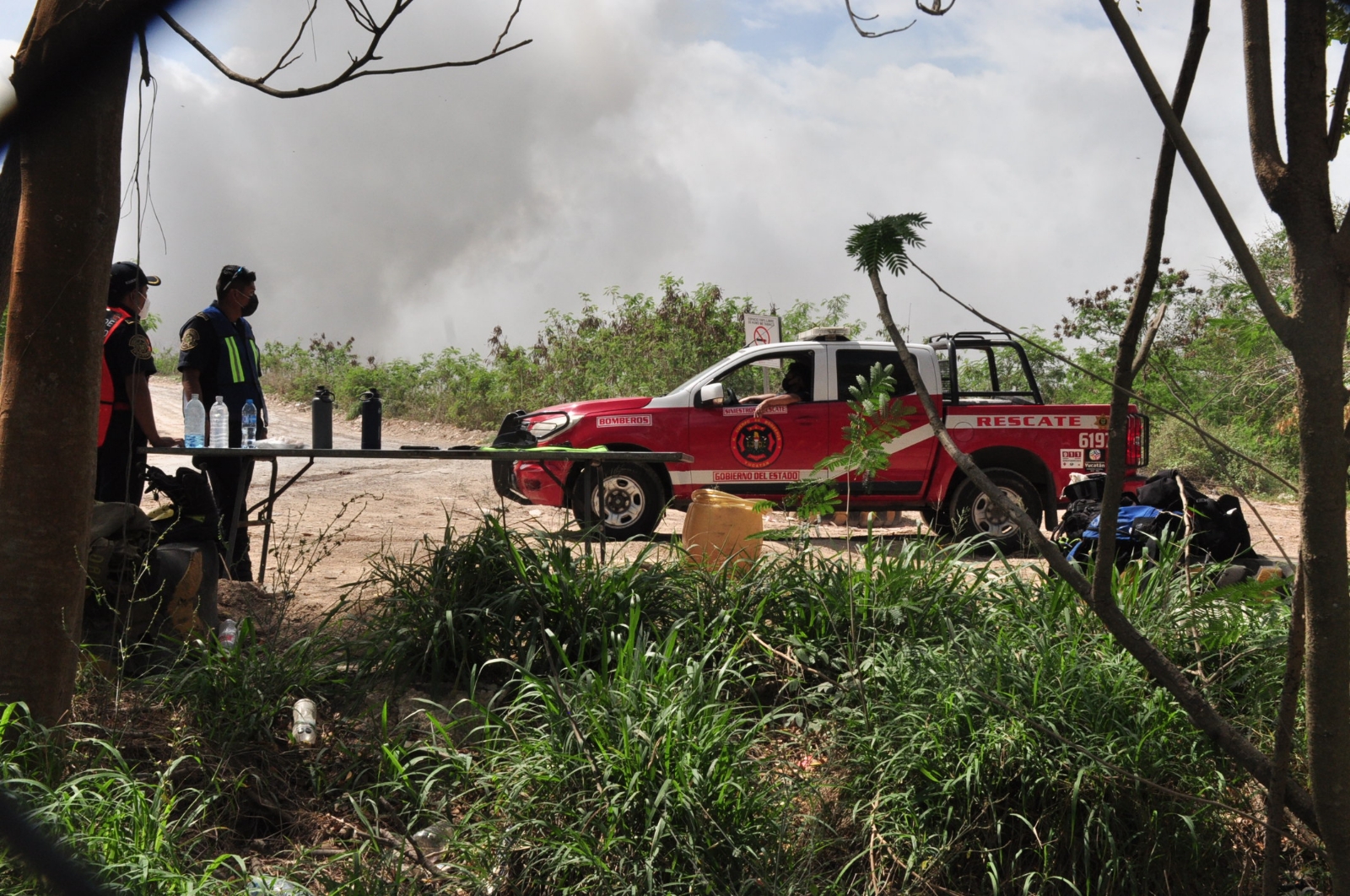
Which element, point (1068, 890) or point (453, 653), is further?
point (453, 653)

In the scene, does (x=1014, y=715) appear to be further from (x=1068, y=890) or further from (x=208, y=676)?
(x=208, y=676)

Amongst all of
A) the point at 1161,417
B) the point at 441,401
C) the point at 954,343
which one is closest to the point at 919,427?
the point at 954,343

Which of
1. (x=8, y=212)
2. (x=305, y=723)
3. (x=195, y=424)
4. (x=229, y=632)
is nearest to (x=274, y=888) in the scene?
(x=305, y=723)

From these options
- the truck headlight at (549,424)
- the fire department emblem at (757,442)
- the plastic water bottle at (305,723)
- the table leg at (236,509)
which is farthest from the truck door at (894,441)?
the plastic water bottle at (305,723)

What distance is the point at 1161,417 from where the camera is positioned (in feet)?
58.1

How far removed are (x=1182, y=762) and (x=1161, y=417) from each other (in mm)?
15822

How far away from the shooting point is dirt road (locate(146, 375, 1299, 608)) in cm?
641

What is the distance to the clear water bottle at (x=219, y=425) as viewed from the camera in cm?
594

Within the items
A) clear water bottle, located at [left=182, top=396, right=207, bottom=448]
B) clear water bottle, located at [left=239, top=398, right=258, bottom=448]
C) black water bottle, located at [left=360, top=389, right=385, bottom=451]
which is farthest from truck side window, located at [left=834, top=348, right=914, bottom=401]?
clear water bottle, located at [left=182, top=396, right=207, bottom=448]

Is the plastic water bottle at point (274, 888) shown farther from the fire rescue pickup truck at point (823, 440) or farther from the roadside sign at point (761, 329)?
the roadside sign at point (761, 329)

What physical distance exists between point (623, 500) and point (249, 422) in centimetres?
338

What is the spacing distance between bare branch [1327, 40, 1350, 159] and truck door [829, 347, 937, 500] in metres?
7.36

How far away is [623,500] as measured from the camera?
891cm

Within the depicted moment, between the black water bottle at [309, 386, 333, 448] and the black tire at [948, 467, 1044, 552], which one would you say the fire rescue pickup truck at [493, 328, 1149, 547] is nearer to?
the black tire at [948, 467, 1044, 552]
